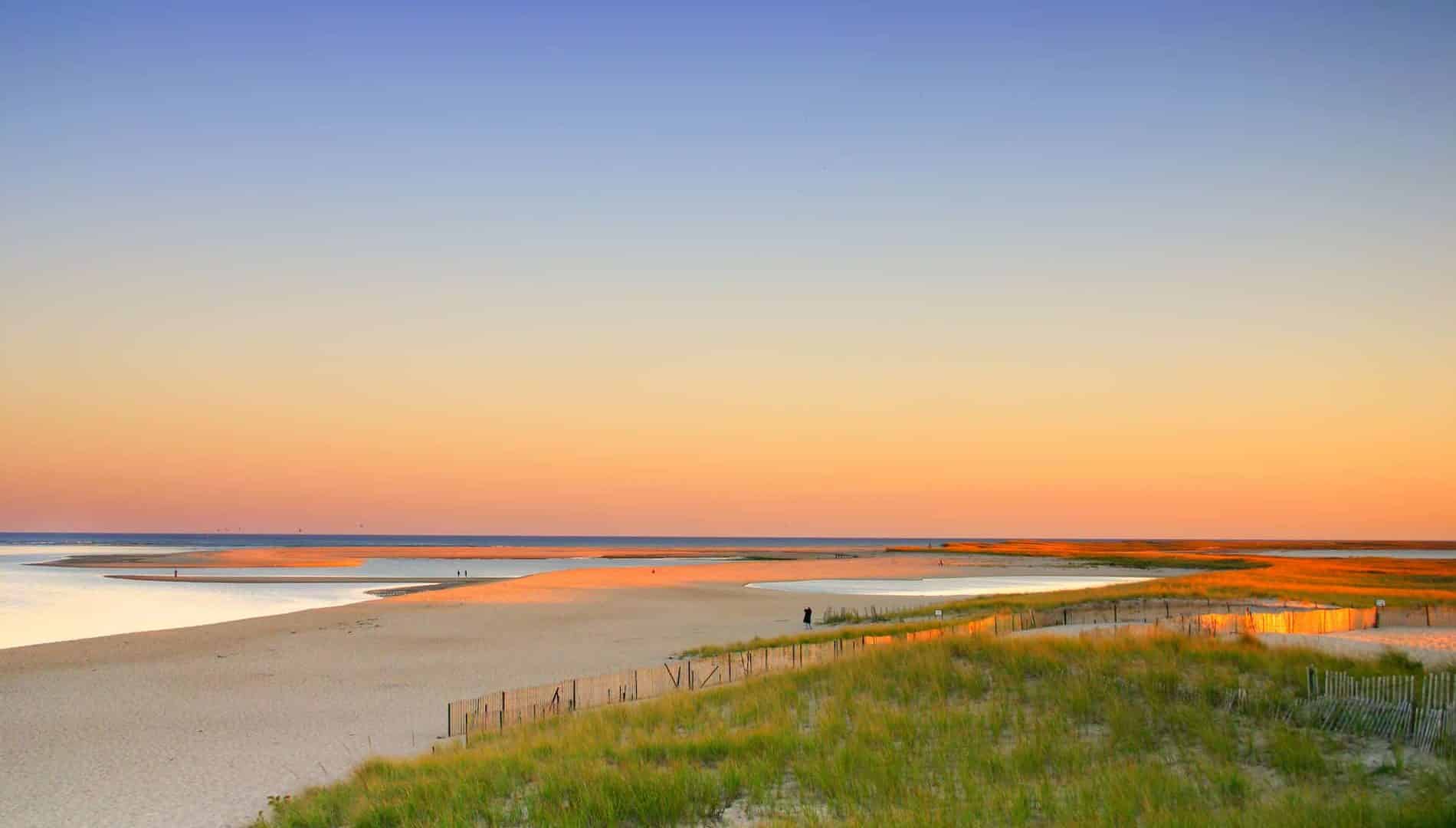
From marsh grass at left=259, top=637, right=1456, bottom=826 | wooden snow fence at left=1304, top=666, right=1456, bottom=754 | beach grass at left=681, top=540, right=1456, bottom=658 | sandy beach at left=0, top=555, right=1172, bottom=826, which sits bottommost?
sandy beach at left=0, top=555, right=1172, bottom=826

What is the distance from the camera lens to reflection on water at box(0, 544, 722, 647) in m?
45.9

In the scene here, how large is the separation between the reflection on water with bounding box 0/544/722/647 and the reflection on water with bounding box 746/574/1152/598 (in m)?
29.4

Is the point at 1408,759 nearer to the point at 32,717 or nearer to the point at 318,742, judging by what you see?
the point at 318,742

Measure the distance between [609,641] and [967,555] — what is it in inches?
4206

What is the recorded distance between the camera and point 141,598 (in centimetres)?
6228

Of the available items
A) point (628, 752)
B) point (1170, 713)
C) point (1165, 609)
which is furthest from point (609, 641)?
point (1170, 713)

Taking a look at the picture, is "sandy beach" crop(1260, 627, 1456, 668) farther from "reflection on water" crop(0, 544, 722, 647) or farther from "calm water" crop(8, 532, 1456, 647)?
"reflection on water" crop(0, 544, 722, 647)

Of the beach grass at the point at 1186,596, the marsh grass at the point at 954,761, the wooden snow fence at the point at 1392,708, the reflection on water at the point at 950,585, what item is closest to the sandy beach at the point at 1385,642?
the marsh grass at the point at 954,761

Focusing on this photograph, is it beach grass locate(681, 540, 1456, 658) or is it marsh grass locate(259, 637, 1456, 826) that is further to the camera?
beach grass locate(681, 540, 1456, 658)

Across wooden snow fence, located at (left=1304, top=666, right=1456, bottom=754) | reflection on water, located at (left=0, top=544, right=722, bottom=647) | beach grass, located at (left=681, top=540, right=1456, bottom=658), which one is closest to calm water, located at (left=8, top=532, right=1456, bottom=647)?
reflection on water, located at (left=0, top=544, right=722, bottom=647)

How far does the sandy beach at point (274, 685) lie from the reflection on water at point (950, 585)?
8469 millimetres

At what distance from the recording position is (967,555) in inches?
5438

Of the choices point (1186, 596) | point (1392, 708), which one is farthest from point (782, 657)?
point (1186, 596)

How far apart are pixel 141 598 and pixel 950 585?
56410mm
